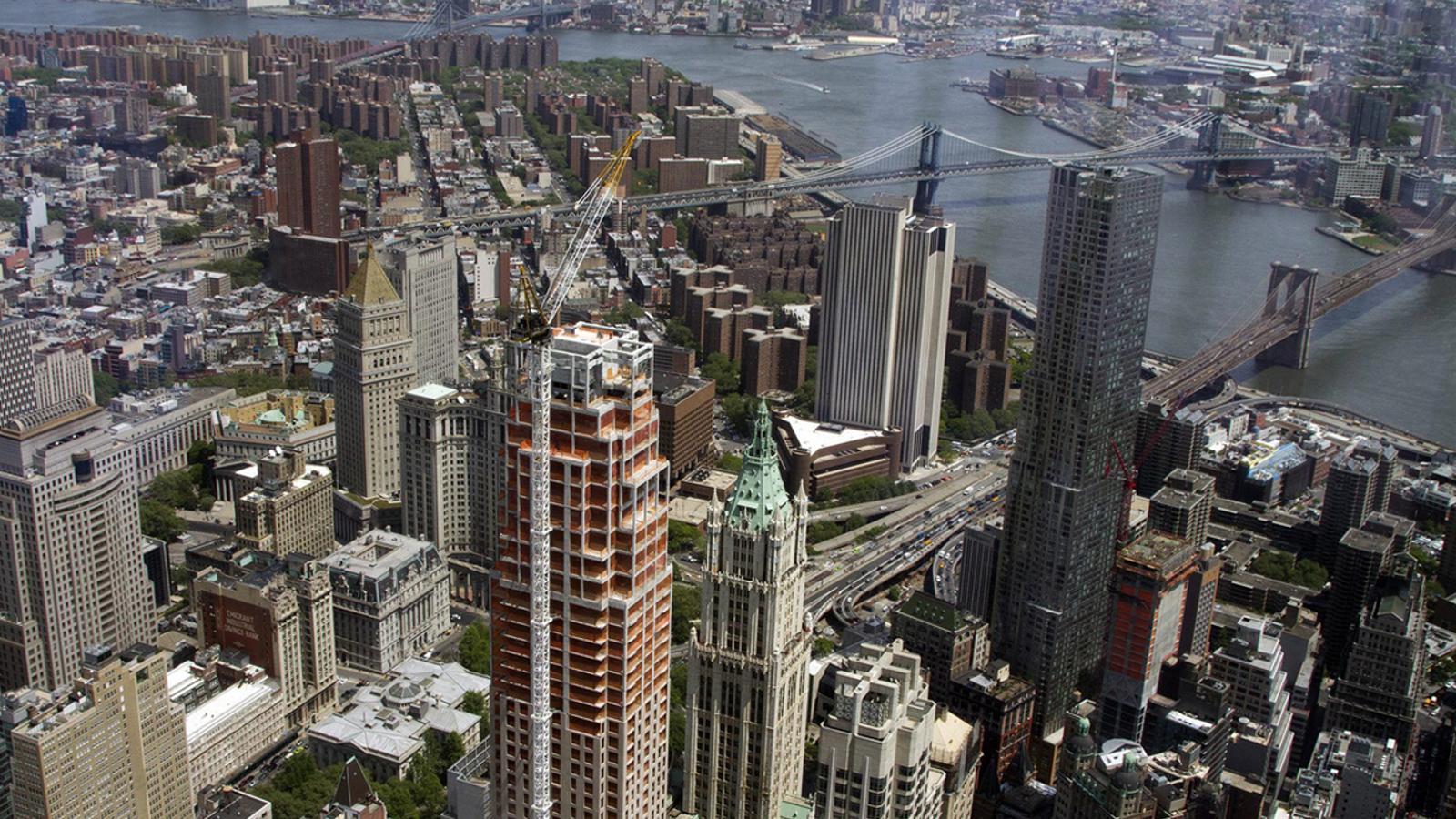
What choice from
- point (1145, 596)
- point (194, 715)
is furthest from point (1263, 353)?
point (194, 715)

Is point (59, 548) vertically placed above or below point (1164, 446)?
above

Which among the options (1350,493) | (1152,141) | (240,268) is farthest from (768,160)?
(1350,493)

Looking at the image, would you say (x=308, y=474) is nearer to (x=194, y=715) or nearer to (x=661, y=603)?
(x=194, y=715)

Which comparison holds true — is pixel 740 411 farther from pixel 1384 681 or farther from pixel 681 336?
pixel 1384 681

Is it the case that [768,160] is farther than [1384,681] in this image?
Yes

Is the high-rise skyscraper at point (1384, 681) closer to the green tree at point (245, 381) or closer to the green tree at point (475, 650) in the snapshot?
the green tree at point (475, 650)

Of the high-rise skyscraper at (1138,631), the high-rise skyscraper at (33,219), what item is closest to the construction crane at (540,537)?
the high-rise skyscraper at (1138,631)

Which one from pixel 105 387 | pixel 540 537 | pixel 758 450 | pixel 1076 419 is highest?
pixel 540 537
